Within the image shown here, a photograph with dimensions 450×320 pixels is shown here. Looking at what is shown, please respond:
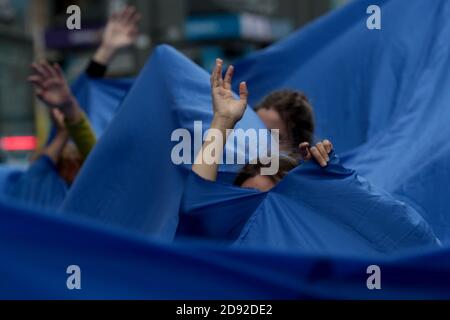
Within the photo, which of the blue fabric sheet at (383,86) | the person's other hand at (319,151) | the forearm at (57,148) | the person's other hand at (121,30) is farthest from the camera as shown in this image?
the person's other hand at (121,30)

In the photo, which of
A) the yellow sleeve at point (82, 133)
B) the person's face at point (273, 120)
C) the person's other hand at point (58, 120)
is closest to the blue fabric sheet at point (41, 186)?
the person's other hand at point (58, 120)

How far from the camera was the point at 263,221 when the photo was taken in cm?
229

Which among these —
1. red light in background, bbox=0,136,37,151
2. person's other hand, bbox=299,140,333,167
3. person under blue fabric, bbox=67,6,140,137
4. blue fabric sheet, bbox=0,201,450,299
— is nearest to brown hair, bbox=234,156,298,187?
person's other hand, bbox=299,140,333,167

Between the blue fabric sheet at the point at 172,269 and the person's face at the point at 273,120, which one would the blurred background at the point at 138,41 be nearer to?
the person's face at the point at 273,120

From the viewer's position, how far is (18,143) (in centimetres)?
1305

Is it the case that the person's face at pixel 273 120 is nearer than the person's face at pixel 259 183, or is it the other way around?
the person's face at pixel 259 183

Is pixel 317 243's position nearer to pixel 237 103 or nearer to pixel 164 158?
pixel 237 103

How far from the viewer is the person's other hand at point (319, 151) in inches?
85.0

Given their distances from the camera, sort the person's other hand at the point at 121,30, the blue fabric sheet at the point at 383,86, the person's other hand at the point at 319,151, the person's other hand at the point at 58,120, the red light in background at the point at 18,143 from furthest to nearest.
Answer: the red light in background at the point at 18,143 < the person's other hand at the point at 121,30 < the person's other hand at the point at 58,120 < the blue fabric sheet at the point at 383,86 < the person's other hand at the point at 319,151

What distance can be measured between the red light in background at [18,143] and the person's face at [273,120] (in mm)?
10165

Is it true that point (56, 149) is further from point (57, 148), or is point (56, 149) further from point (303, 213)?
point (303, 213)

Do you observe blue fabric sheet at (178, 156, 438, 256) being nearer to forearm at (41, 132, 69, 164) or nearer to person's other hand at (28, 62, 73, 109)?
person's other hand at (28, 62, 73, 109)

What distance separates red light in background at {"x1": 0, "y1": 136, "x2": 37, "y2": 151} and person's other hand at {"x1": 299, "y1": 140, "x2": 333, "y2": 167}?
10992mm

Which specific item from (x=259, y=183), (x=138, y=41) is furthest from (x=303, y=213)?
(x=138, y=41)
